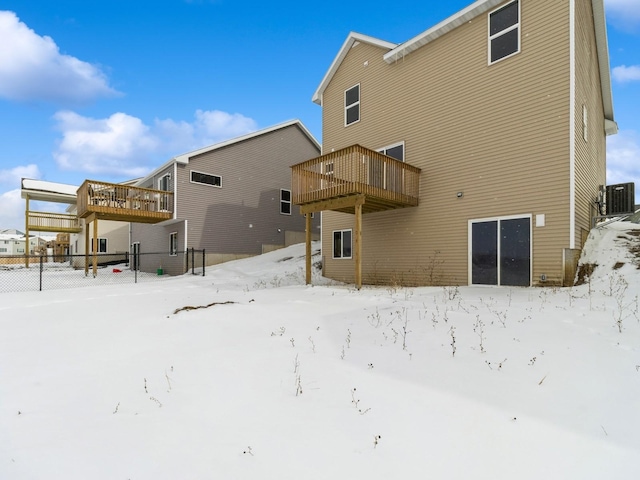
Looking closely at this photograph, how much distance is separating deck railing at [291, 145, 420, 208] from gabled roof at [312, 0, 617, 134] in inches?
168

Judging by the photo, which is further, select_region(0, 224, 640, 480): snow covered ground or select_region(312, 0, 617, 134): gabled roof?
select_region(312, 0, 617, 134): gabled roof

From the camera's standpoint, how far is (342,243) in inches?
545

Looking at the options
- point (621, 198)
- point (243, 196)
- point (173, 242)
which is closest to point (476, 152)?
point (621, 198)

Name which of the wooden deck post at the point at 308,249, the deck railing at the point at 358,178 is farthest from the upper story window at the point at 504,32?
the wooden deck post at the point at 308,249

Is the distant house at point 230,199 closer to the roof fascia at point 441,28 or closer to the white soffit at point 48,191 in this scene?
the white soffit at point 48,191

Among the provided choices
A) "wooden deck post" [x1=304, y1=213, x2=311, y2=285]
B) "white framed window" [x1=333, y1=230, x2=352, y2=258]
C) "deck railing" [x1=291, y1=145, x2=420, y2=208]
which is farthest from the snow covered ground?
"white framed window" [x1=333, y1=230, x2=352, y2=258]

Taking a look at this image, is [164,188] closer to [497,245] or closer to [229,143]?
[229,143]

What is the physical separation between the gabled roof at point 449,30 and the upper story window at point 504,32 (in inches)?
12.3

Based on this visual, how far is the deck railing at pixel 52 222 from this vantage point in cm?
2500

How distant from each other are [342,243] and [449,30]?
8.06 meters

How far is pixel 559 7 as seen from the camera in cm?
859

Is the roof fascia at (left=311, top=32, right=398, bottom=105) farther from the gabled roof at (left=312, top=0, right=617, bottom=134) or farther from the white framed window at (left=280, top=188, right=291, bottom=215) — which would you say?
the white framed window at (left=280, top=188, right=291, bottom=215)

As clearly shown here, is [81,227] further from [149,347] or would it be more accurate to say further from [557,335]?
[557,335]

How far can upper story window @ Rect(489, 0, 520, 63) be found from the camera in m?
9.41
